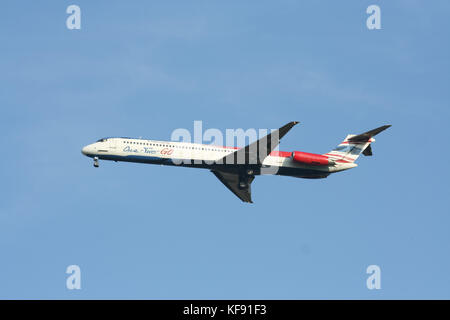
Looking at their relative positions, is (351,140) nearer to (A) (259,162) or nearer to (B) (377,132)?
(B) (377,132)

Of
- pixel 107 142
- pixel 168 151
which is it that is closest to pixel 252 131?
pixel 168 151

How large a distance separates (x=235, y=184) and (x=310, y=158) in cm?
939

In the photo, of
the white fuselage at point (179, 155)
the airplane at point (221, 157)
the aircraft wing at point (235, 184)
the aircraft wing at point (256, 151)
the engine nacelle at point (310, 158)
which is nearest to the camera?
the aircraft wing at point (256, 151)

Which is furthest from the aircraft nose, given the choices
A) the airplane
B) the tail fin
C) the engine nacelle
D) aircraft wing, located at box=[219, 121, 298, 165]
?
the tail fin

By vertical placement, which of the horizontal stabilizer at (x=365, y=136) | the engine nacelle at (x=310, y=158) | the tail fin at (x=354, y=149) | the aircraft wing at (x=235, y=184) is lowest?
the aircraft wing at (x=235, y=184)

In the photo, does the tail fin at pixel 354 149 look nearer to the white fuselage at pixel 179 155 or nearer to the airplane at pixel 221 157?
the airplane at pixel 221 157

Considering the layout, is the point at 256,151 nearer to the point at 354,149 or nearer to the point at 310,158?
the point at 310,158

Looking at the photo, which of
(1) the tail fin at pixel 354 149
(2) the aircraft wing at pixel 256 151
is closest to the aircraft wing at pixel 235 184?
(2) the aircraft wing at pixel 256 151

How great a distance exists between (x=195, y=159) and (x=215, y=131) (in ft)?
11.6

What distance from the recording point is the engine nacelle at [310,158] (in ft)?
216

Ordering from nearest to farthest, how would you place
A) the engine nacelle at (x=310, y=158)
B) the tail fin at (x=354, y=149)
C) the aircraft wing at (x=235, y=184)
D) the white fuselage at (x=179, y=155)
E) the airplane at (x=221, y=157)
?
the engine nacelle at (x=310, y=158)
the airplane at (x=221, y=157)
the white fuselage at (x=179, y=155)
the tail fin at (x=354, y=149)
the aircraft wing at (x=235, y=184)

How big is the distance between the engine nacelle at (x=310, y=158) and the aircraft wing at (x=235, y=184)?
5.68 meters

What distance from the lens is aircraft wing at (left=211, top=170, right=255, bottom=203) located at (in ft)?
228

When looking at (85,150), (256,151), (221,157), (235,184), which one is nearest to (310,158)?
(256,151)
